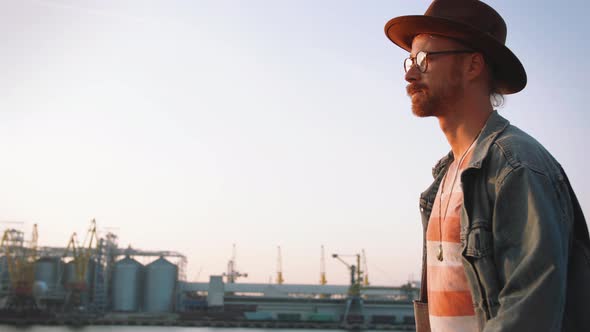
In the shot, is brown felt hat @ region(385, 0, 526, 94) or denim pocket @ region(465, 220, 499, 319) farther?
brown felt hat @ region(385, 0, 526, 94)

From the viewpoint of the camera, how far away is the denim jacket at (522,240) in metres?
1.40

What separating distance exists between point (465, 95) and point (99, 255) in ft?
268

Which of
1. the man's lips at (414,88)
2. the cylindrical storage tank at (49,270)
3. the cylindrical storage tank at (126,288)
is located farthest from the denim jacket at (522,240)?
the cylindrical storage tank at (49,270)

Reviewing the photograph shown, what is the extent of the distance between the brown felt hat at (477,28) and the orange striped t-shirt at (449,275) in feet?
1.08

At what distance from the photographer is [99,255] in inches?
3100

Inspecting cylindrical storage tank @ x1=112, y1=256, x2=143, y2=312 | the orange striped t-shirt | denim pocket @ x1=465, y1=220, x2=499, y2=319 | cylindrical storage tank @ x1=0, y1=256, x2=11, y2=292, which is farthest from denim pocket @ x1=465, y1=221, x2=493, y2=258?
cylindrical storage tank @ x1=112, y1=256, x2=143, y2=312

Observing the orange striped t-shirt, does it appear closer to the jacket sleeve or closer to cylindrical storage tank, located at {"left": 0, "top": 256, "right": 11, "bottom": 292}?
the jacket sleeve

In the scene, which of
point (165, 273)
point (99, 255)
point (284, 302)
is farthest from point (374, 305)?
point (99, 255)

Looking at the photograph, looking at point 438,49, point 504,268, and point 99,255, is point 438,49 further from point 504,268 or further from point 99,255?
point 99,255

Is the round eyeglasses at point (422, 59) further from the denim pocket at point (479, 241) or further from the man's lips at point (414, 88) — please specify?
the denim pocket at point (479, 241)

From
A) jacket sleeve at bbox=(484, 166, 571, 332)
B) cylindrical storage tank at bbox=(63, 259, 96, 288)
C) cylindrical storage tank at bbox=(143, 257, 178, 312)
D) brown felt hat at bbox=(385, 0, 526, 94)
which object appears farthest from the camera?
cylindrical storage tank at bbox=(143, 257, 178, 312)

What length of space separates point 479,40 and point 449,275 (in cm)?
70

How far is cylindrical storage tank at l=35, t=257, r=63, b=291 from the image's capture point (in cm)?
7875

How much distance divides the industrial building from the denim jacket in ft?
231
